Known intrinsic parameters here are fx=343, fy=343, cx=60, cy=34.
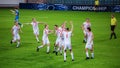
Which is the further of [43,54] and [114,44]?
[114,44]

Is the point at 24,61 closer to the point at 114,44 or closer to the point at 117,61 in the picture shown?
the point at 117,61

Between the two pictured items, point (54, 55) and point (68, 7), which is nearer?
point (54, 55)

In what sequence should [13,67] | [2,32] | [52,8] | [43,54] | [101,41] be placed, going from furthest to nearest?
[52,8] → [2,32] → [101,41] → [43,54] → [13,67]

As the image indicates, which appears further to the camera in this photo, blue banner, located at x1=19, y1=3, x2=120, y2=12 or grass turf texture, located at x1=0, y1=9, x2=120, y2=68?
blue banner, located at x1=19, y1=3, x2=120, y2=12

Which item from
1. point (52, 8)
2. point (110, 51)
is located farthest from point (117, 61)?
point (52, 8)

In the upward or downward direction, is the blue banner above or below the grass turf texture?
below

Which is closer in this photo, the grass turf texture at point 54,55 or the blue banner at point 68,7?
the grass turf texture at point 54,55

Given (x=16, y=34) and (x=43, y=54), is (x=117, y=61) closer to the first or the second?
(x=43, y=54)

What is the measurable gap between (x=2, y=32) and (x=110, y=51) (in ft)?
56.3

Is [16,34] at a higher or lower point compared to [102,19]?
higher

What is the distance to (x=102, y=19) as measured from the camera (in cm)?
5612

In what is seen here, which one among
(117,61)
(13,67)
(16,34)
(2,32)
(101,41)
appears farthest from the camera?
(2,32)

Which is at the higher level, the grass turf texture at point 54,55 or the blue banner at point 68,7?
the grass turf texture at point 54,55

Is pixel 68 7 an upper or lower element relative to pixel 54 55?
lower
